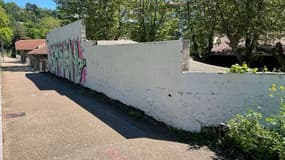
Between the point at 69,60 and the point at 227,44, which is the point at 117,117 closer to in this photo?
the point at 69,60

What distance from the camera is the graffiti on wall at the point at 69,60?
1583 centimetres

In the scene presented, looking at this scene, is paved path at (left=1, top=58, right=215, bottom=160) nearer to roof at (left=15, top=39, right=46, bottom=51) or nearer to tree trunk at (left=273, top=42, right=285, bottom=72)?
tree trunk at (left=273, top=42, right=285, bottom=72)

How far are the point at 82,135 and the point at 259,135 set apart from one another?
13.6ft

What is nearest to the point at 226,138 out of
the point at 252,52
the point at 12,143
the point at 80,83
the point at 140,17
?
the point at 12,143

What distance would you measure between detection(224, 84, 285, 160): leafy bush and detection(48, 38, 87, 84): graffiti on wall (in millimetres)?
10207

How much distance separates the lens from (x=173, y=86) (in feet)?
26.5

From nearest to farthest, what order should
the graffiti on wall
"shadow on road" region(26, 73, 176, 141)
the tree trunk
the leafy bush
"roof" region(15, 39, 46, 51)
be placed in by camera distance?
1. the leafy bush
2. "shadow on road" region(26, 73, 176, 141)
3. the graffiti on wall
4. the tree trunk
5. "roof" region(15, 39, 46, 51)

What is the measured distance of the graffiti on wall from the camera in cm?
1583

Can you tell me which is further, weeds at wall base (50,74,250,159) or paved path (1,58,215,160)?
weeds at wall base (50,74,250,159)

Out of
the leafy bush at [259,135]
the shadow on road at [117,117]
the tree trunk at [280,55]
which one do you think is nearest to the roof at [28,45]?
the shadow on road at [117,117]

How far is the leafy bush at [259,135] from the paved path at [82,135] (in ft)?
2.25

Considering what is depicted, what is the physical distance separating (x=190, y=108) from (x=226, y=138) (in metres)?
1.29

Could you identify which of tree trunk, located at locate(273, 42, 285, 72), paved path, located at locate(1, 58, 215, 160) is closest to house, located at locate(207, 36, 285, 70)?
tree trunk, located at locate(273, 42, 285, 72)

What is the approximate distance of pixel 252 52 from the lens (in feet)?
60.2
